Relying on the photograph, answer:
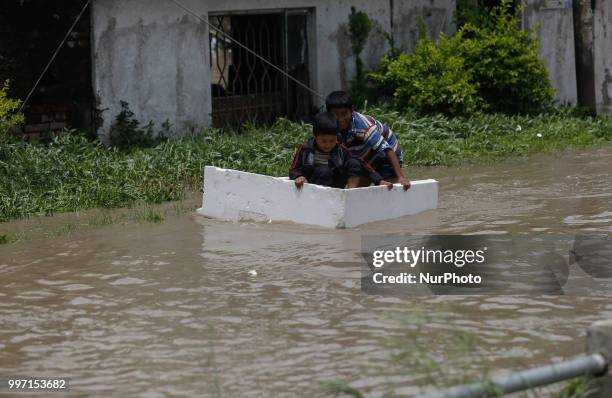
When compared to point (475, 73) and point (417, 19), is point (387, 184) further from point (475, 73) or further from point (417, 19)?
point (417, 19)

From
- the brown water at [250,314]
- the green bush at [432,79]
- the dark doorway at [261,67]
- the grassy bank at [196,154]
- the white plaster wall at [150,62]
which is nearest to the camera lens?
the brown water at [250,314]

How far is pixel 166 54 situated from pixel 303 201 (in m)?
4.70

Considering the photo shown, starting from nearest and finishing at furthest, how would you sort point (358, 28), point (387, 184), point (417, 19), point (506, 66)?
point (387, 184)
point (358, 28)
point (506, 66)
point (417, 19)

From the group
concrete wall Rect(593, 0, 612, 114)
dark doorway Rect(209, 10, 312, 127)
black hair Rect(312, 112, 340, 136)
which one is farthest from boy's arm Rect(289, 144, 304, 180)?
concrete wall Rect(593, 0, 612, 114)

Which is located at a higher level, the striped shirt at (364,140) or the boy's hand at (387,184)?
the striped shirt at (364,140)

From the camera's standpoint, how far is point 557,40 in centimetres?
1669

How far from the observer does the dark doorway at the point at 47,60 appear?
41.9ft

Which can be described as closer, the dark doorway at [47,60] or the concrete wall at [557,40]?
the dark doorway at [47,60]

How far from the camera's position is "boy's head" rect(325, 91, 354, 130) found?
355 inches

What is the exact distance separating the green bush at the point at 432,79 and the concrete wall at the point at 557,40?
80.7 inches

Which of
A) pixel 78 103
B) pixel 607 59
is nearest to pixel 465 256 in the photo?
pixel 78 103

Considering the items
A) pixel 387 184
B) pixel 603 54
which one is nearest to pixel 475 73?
pixel 603 54

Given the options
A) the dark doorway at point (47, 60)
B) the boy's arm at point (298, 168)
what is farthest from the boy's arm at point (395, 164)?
the dark doorway at point (47, 60)

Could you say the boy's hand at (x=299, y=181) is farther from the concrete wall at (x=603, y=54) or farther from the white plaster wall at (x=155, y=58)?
the concrete wall at (x=603, y=54)
